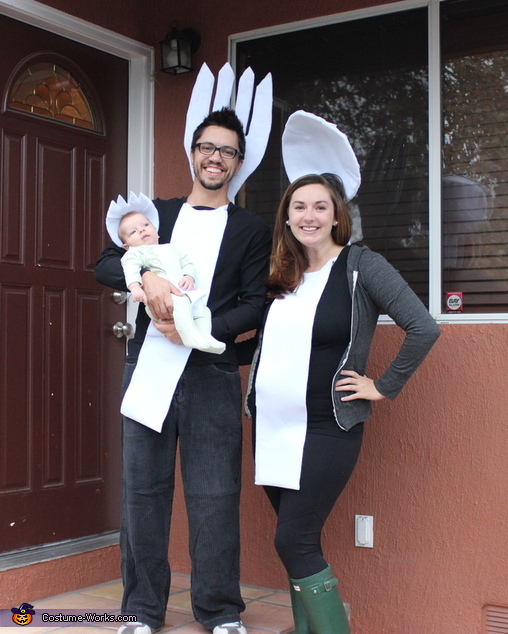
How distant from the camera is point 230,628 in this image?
2.94 meters

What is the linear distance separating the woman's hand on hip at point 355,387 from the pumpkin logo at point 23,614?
5.33ft

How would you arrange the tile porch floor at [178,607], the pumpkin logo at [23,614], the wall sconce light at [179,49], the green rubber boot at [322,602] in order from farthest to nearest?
the wall sconce light at [179,49] < the pumpkin logo at [23,614] < the tile porch floor at [178,607] < the green rubber boot at [322,602]

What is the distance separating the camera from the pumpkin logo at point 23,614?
10.7 ft

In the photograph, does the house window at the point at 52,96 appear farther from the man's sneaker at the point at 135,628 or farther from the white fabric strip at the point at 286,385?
the man's sneaker at the point at 135,628

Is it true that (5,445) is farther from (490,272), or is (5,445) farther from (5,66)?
(490,272)

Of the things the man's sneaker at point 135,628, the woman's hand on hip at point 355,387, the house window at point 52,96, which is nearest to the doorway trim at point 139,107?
the house window at point 52,96

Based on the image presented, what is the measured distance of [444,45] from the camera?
347 centimetres

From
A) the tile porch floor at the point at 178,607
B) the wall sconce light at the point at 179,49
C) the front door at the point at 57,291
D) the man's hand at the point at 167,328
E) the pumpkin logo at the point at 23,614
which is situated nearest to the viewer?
the man's hand at the point at 167,328

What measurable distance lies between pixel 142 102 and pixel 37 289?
1.13 metres

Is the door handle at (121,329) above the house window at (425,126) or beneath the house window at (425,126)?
beneath

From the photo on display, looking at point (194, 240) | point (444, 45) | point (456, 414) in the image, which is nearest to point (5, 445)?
point (194, 240)

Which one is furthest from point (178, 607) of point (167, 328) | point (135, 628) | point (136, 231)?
point (136, 231)

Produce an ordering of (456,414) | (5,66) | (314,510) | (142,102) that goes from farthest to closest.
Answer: (142,102) < (5,66) < (456,414) < (314,510)

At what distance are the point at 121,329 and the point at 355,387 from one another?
1.61 meters
